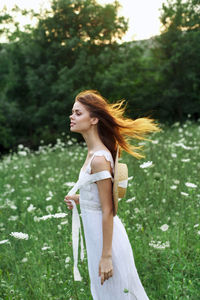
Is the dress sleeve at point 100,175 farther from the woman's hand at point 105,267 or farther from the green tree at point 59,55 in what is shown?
the green tree at point 59,55

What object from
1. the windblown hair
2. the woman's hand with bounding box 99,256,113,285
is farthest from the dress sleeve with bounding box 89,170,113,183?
the woman's hand with bounding box 99,256,113,285

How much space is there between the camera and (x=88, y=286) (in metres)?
3.10

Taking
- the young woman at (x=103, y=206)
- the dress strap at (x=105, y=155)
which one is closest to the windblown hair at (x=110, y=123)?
the young woman at (x=103, y=206)

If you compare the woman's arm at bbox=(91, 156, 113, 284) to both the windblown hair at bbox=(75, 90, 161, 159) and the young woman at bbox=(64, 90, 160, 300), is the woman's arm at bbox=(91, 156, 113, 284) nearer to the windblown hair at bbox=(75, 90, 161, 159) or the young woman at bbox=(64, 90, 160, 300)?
the young woman at bbox=(64, 90, 160, 300)

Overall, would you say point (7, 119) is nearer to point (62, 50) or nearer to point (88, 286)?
point (62, 50)

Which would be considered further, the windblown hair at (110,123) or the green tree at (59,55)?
the green tree at (59,55)

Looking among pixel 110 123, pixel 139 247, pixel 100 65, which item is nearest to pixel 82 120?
pixel 110 123

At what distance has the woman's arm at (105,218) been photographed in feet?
6.96

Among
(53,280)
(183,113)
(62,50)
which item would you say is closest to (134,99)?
(183,113)

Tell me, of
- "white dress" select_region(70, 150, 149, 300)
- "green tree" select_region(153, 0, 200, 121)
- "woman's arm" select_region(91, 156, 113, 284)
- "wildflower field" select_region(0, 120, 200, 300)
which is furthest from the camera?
"green tree" select_region(153, 0, 200, 121)

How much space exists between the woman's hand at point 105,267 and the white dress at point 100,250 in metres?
0.11

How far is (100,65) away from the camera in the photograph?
18562mm

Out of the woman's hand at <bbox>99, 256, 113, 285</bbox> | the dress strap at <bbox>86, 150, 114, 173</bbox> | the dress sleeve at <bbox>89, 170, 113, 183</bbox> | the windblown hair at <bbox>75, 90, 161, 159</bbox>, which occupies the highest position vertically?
the windblown hair at <bbox>75, 90, 161, 159</bbox>

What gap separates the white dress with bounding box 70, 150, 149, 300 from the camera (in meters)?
2.24
